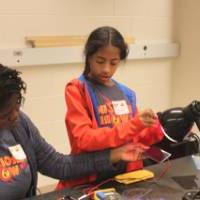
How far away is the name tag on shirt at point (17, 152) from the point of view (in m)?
1.30

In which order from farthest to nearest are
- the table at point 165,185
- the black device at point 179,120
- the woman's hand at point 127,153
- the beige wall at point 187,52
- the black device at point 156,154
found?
1. the beige wall at point 187,52
2. the black device at point 156,154
3. the woman's hand at point 127,153
4. the table at point 165,185
5. the black device at point 179,120

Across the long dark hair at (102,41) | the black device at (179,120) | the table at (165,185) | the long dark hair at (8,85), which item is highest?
the long dark hair at (102,41)

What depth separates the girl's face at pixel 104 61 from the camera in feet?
5.20

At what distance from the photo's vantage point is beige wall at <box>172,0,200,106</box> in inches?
120

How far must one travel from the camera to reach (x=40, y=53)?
2424 mm

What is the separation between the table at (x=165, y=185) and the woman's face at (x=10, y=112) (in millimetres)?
268

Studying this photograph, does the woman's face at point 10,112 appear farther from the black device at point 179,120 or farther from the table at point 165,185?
the black device at point 179,120

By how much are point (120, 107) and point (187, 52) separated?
167 centimetres

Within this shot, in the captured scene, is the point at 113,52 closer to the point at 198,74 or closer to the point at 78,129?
the point at 78,129

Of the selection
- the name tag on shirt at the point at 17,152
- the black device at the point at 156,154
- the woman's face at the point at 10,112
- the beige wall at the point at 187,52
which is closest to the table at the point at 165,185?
the black device at the point at 156,154

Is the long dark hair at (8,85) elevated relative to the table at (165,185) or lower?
elevated

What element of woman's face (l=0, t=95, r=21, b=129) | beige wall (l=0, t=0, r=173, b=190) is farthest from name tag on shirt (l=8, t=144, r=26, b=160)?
beige wall (l=0, t=0, r=173, b=190)

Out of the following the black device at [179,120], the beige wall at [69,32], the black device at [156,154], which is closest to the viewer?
the black device at [179,120]

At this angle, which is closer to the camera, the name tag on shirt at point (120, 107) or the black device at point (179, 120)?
the black device at point (179, 120)
